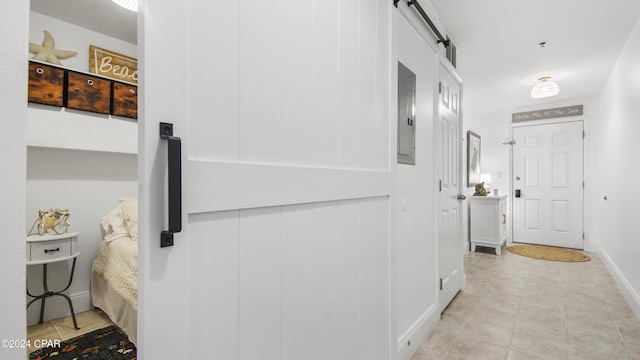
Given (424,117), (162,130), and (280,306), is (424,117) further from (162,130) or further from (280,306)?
(162,130)

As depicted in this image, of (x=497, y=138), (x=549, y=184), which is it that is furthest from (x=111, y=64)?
(x=549, y=184)

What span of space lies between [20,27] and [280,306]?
3.00 ft

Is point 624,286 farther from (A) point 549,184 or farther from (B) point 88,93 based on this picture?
(B) point 88,93

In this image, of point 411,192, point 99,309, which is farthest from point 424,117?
point 99,309

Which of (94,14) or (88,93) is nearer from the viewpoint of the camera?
(94,14)

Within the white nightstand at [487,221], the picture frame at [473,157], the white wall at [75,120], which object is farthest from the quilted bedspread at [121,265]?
the white nightstand at [487,221]

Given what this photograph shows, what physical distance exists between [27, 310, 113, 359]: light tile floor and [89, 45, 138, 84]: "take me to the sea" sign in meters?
2.29

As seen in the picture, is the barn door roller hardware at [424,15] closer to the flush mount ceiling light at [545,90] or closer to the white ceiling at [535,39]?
the white ceiling at [535,39]

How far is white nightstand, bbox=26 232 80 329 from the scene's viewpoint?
220 cm

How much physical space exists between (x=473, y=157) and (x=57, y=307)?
5.64m

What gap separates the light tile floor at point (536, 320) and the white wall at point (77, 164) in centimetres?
304

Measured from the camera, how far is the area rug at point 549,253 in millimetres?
4328

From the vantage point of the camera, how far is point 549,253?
4.64 m

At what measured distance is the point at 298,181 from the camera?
1.00m
